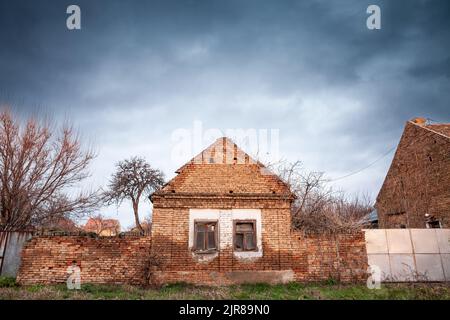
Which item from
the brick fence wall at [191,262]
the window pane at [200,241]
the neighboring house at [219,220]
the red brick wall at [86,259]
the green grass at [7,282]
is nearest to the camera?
the green grass at [7,282]

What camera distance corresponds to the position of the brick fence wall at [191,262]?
10.7 meters

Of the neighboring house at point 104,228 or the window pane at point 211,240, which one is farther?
the neighboring house at point 104,228

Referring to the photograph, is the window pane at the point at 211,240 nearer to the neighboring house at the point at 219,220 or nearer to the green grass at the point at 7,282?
the neighboring house at the point at 219,220

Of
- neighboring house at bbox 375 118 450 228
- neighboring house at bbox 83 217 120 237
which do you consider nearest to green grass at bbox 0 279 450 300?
neighboring house at bbox 375 118 450 228

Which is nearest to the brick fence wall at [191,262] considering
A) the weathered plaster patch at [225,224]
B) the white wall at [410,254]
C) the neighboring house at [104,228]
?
the weathered plaster patch at [225,224]

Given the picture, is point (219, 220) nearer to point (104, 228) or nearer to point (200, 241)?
point (200, 241)

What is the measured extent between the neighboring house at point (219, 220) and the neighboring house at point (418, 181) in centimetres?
900

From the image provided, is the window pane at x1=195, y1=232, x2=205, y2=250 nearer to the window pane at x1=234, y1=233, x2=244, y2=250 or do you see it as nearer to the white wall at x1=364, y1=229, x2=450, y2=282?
the window pane at x1=234, y1=233, x2=244, y2=250

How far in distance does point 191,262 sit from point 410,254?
8.57m

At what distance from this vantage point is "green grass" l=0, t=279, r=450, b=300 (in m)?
8.30

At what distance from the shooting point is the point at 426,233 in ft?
38.4

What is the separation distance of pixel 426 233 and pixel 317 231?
440cm

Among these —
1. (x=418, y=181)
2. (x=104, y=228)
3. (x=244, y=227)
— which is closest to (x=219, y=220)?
(x=244, y=227)
